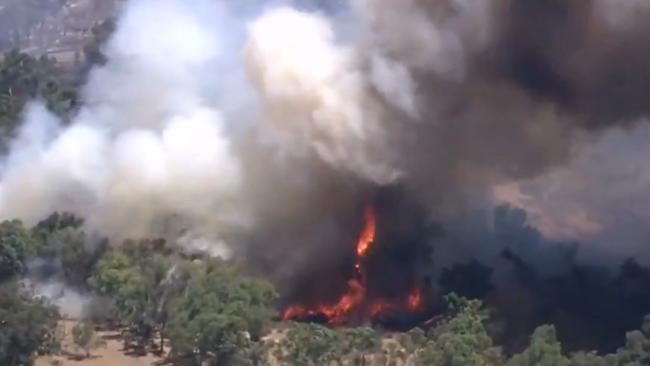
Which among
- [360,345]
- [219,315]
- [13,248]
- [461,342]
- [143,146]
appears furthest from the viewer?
[143,146]

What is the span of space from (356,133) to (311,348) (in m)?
4.78

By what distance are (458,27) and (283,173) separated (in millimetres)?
4962

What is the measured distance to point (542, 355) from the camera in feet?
62.1

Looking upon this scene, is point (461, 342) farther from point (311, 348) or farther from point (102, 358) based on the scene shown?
point (102, 358)

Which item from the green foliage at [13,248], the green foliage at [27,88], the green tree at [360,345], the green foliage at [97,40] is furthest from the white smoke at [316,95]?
the green foliage at [97,40]

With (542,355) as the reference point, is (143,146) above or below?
above


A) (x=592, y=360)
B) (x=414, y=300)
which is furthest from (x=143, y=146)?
(x=592, y=360)

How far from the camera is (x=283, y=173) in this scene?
2483 centimetres

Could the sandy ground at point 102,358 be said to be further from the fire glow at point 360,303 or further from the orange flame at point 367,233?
the orange flame at point 367,233

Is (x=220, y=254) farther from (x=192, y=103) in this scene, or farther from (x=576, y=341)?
(x=576, y=341)

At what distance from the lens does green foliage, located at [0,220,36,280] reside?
2556cm

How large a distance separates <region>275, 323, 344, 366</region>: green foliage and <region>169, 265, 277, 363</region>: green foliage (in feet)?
2.23

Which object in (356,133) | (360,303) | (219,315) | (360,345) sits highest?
(356,133)

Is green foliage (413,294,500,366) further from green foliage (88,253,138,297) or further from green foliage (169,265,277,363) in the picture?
green foliage (88,253,138,297)
